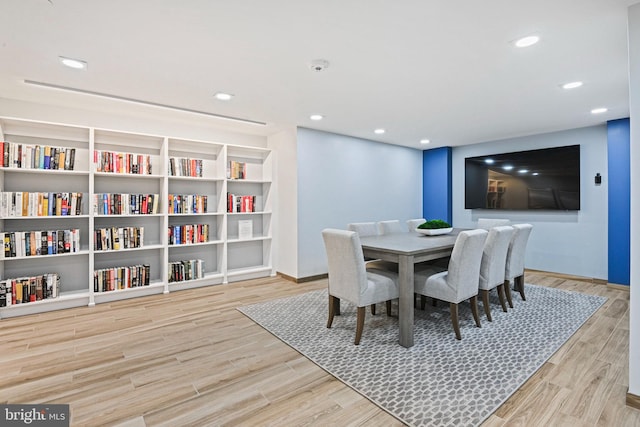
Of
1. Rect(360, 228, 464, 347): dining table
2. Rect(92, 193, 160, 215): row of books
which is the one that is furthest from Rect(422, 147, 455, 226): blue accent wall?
Rect(92, 193, 160, 215): row of books

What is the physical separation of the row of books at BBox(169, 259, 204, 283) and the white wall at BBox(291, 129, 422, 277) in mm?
1405

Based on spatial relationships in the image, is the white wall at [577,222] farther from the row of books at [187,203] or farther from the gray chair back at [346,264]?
the row of books at [187,203]

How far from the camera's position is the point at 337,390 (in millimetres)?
1976

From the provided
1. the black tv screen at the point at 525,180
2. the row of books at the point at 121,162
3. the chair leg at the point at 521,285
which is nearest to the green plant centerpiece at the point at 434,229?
the chair leg at the point at 521,285

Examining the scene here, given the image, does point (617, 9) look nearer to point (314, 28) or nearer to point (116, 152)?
point (314, 28)

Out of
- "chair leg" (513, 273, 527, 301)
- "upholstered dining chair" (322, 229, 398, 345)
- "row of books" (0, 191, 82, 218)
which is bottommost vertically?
"chair leg" (513, 273, 527, 301)

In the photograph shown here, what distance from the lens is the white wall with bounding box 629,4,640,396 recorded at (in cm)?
174

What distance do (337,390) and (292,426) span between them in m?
0.41

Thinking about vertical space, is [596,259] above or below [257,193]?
below

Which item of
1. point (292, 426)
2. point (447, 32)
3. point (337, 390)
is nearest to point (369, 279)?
point (337, 390)

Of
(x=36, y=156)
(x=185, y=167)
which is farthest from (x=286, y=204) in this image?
(x=36, y=156)

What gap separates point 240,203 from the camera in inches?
186

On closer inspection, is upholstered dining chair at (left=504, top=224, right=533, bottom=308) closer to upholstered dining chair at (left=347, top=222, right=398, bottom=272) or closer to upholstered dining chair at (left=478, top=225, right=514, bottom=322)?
upholstered dining chair at (left=478, top=225, right=514, bottom=322)

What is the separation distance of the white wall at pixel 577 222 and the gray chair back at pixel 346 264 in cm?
418
